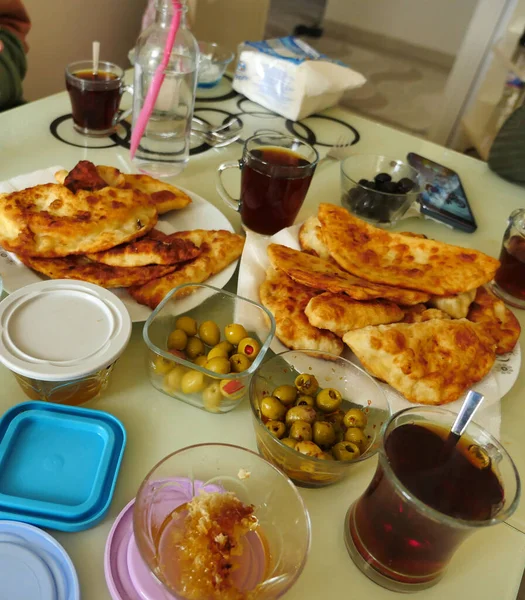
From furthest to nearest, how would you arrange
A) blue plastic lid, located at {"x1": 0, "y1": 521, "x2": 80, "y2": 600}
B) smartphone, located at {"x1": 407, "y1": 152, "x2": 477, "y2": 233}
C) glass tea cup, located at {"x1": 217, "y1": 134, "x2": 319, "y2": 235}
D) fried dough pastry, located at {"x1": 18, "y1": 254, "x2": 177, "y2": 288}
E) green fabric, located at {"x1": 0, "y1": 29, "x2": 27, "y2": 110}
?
1. green fabric, located at {"x1": 0, "y1": 29, "x2": 27, "y2": 110}
2. smartphone, located at {"x1": 407, "y1": 152, "x2": 477, "y2": 233}
3. glass tea cup, located at {"x1": 217, "y1": 134, "x2": 319, "y2": 235}
4. fried dough pastry, located at {"x1": 18, "y1": 254, "x2": 177, "y2": 288}
5. blue plastic lid, located at {"x1": 0, "y1": 521, "x2": 80, "y2": 600}

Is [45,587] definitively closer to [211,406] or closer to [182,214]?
[211,406]

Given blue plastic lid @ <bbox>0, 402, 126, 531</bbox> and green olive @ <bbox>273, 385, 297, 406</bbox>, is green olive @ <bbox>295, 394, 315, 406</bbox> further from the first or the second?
blue plastic lid @ <bbox>0, 402, 126, 531</bbox>

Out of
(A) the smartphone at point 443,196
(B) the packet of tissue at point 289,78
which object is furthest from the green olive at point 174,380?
(B) the packet of tissue at point 289,78

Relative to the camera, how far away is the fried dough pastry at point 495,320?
3.03 feet

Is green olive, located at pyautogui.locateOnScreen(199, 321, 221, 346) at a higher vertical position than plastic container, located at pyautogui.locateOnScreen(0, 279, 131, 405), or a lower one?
lower

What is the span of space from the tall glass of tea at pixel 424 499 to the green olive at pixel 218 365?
0.80 ft

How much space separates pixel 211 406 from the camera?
0.78m

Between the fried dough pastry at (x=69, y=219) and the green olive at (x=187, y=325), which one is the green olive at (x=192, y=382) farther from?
the fried dough pastry at (x=69, y=219)

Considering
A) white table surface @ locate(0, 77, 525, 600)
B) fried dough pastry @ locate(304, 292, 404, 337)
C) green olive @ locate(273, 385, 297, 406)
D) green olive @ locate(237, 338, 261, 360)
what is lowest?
white table surface @ locate(0, 77, 525, 600)

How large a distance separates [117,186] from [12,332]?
48 cm

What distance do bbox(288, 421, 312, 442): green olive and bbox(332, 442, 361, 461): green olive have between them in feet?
0.12

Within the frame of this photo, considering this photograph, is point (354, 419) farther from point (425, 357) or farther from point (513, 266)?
point (513, 266)

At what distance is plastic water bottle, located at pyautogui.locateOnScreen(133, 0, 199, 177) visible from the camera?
1.24 m

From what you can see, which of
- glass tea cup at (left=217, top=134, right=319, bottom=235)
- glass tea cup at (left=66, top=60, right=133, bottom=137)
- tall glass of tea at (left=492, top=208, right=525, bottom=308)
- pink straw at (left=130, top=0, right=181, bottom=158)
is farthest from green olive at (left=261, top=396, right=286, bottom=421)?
glass tea cup at (left=66, top=60, right=133, bottom=137)
